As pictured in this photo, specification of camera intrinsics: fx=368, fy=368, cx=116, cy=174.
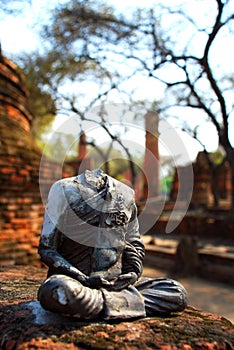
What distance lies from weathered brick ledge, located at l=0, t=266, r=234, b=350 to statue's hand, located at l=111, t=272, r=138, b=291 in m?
0.21

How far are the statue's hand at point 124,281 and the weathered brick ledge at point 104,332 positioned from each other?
0.68ft

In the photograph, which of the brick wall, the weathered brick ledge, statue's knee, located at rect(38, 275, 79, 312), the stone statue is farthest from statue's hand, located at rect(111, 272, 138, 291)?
the brick wall

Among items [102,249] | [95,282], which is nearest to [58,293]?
[95,282]

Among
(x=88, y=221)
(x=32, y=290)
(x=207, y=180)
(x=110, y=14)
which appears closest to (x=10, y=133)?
(x=32, y=290)

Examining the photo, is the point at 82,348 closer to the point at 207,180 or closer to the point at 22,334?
the point at 22,334

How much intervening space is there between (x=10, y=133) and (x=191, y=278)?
391cm

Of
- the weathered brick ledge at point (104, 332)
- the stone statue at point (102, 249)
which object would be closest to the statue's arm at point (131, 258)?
the stone statue at point (102, 249)

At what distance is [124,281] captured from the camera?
228cm

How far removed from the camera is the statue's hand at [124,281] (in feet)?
7.35

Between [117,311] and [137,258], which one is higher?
[137,258]

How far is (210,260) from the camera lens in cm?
654

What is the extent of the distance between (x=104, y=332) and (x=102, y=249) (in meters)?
0.53

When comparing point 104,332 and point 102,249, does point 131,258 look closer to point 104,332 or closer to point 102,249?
point 102,249

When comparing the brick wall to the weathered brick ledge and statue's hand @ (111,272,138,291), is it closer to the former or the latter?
the weathered brick ledge
